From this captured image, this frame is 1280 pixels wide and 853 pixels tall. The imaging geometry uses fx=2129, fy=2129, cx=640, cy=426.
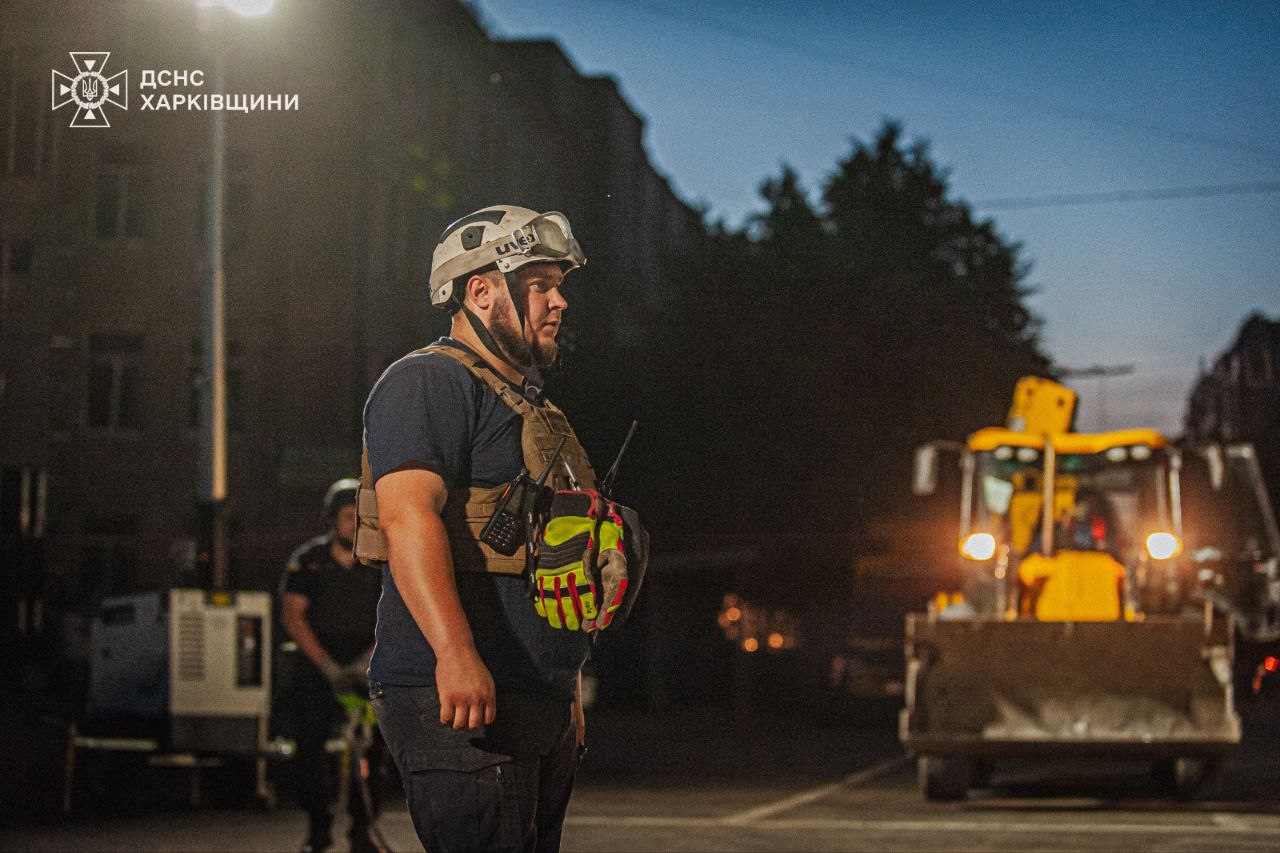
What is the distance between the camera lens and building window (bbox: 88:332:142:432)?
3281 centimetres

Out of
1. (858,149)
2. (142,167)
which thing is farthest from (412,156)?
(858,149)

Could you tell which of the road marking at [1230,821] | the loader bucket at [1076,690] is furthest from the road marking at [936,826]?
the loader bucket at [1076,690]

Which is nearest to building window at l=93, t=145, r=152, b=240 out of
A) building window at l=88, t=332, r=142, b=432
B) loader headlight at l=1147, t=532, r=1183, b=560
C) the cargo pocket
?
building window at l=88, t=332, r=142, b=432

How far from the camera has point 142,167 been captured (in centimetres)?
3259

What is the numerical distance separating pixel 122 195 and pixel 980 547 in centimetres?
2090

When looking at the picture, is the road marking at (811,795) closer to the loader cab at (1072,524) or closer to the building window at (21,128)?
the loader cab at (1072,524)

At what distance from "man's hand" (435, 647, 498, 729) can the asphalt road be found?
21.7ft

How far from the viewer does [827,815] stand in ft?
41.3

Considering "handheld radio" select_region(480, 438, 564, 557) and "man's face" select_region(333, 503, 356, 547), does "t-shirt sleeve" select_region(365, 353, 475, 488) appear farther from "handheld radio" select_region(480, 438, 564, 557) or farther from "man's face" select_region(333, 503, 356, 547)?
"man's face" select_region(333, 503, 356, 547)

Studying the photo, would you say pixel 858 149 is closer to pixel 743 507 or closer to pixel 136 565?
pixel 743 507

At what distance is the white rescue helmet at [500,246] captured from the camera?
4.44m

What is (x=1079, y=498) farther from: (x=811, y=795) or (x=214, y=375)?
(x=214, y=375)

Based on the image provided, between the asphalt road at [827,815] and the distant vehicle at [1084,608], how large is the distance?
0.45m

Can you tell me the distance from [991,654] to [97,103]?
21.0 ft
